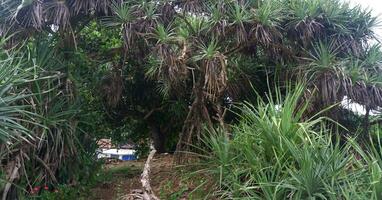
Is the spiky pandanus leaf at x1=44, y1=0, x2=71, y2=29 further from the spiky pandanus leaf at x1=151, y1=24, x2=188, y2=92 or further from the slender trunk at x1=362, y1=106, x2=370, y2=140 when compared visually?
the slender trunk at x1=362, y1=106, x2=370, y2=140

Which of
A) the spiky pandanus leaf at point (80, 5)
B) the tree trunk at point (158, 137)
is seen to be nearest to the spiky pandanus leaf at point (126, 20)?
the spiky pandanus leaf at point (80, 5)

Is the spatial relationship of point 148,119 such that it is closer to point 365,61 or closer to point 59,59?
point 59,59

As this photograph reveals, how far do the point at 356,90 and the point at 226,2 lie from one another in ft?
7.78

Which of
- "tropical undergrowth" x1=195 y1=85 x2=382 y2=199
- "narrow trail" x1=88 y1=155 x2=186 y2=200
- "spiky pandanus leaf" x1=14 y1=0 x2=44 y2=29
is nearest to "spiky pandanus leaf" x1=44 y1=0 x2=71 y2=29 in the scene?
"spiky pandanus leaf" x1=14 y1=0 x2=44 y2=29

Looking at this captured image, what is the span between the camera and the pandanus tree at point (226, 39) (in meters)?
7.24

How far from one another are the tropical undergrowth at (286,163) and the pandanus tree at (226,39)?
111 centimetres

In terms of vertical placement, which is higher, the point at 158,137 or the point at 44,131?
the point at 44,131

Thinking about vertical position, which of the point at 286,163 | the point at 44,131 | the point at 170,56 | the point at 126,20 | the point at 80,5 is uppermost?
the point at 80,5

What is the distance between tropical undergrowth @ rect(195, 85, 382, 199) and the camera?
457cm

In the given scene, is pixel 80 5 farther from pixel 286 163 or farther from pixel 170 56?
pixel 286 163

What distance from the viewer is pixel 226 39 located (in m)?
7.71

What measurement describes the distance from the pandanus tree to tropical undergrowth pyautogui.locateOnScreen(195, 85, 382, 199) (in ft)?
3.63

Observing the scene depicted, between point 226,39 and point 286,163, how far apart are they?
10.2 feet

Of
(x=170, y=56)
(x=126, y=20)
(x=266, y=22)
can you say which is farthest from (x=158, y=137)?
(x=266, y=22)
